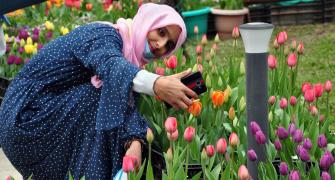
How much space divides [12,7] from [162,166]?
1.04m

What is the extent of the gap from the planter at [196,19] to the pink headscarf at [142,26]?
445cm

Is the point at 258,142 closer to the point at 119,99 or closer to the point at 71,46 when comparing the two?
the point at 119,99

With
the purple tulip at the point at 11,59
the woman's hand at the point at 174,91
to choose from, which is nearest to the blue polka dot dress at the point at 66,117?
the woman's hand at the point at 174,91

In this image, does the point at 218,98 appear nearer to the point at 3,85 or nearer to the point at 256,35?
the point at 256,35

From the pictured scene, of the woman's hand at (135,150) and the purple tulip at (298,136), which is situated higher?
the purple tulip at (298,136)

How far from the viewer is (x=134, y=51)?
3.17m

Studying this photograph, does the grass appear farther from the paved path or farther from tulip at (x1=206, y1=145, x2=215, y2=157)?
tulip at (x1=206, y1=145, x2=215, y2=157)

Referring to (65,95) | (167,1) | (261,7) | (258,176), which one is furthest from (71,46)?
(261,7)

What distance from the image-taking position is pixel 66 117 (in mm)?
3197

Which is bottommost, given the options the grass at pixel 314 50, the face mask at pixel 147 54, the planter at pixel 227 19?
the grass at pixel 314 50

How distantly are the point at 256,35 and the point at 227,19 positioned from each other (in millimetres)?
5544

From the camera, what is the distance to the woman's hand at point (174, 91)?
2807 millimetres

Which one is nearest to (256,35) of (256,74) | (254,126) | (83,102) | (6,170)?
(256,74)

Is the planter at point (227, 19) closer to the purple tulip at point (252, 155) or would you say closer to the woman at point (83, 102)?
the woman at point (83, 102)
